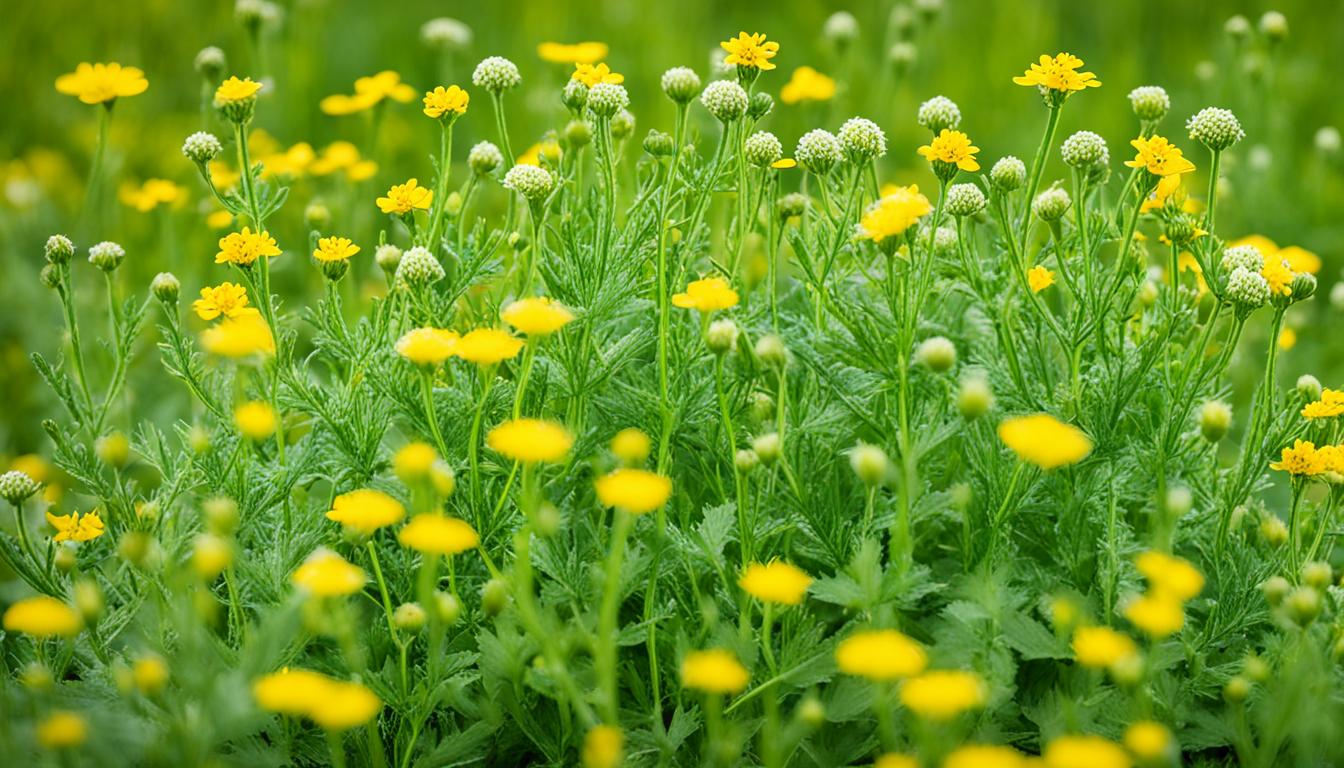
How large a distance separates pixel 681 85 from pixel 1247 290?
0.79 meters

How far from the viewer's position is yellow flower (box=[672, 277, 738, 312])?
1560 millimetres

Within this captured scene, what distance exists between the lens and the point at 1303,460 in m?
1.71

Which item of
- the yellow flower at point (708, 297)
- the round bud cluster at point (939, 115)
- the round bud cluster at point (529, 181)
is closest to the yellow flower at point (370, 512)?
the yellow flower at point (708, 297)

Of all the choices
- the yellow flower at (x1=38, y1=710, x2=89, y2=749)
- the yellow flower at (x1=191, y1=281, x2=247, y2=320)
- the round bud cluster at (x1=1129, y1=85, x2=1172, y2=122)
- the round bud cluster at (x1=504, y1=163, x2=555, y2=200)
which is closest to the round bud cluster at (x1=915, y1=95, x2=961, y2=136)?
the round bud cluster at (x1=1129, y1=85, x2=1172, y2=122)

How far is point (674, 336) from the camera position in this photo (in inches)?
72.8

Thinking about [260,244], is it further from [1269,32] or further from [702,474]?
[1269,32]

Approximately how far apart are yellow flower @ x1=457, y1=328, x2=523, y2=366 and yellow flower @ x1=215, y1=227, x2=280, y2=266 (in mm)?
411

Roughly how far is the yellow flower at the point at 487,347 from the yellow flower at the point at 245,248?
41 centimetres

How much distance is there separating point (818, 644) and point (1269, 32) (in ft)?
6.12

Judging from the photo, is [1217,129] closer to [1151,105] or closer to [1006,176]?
[1151,105]

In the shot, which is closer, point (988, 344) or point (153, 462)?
point (153, 462)

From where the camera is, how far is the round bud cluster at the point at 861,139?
174cm

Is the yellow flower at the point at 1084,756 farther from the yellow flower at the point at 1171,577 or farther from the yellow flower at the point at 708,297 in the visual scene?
the yellow flower at the point at 708,297

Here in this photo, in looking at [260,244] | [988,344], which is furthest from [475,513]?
[988,344]
